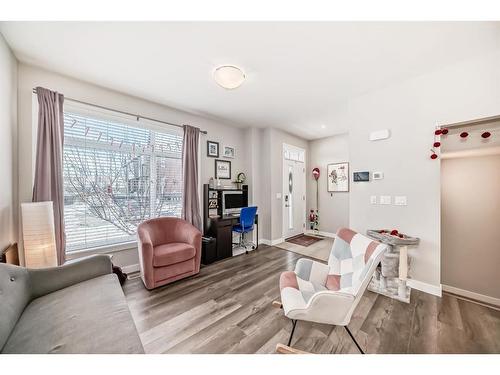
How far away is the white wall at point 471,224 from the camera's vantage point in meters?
2.29

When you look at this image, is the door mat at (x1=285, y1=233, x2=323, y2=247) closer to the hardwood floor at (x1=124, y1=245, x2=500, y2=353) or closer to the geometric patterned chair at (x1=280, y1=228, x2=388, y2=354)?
the hardwood floor at (x1=124, y1=245, x2=500, y2=353)

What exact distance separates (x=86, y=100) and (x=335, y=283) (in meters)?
3.56

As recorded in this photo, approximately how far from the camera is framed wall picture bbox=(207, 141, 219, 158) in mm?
3678

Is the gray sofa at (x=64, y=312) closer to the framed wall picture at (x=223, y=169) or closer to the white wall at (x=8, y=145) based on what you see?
the white wall at (x=8, y=145)

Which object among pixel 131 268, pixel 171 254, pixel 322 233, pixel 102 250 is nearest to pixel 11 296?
pixel 171 254

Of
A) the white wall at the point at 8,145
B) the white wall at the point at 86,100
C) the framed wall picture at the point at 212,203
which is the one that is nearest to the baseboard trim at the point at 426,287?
the framed wall picture at the point at 212,203

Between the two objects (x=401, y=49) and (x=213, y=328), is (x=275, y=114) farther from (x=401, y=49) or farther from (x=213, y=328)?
(x=213, y=328)

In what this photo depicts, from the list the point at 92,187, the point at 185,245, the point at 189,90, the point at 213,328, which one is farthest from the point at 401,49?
the point at 92,187

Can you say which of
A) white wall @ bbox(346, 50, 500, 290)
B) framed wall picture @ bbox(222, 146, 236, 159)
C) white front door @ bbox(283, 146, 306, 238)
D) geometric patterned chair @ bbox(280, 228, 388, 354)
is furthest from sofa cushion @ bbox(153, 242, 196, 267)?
white front door @ bbox(283, 146, 306, 238)

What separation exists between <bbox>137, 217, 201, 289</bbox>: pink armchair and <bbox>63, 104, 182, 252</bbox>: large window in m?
0.38

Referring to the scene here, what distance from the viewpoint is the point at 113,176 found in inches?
104

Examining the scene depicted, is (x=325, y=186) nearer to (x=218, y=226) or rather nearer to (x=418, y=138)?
(x=418, y=138)

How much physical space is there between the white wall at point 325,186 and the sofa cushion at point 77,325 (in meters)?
4.65

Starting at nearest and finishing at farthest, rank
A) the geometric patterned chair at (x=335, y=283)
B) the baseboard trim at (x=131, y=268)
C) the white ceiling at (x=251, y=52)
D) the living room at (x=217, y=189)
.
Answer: the geometric patterned chair at (x=335, y=283)
the living room at (x=217, y=189)
the white ceiling at (x=251, y=52)
the baseboard trim at (x=131, y=268)
